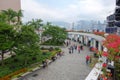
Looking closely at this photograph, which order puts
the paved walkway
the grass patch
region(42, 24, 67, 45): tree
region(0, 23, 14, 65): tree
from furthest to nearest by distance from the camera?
1. region(42, 24, 67, 45): tree
2. region(0, 23, 14, 65): tree
3. the grass patch
4. the paved walkway

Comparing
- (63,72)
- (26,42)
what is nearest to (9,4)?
(26,42)

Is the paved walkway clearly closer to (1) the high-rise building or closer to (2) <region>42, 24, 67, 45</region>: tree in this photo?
(1) the high-rise building

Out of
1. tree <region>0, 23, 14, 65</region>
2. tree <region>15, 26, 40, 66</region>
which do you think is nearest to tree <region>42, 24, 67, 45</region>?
tree <region>15, 26, 40, 66</region>

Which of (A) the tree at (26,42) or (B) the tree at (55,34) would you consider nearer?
(A) the tree at (26,42)

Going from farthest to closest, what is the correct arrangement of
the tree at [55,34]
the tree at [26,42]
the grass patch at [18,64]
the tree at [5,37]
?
1. the tree at [55,34]
2. the tree at [26,42]
3. the tree at [5,37]
4. the grass patch at [18,64]

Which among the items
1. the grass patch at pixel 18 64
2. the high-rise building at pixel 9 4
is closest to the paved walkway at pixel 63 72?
the grass patch at pixel 18 64

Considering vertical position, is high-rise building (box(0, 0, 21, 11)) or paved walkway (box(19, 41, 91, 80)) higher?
high-rise building (box(0, 0, 21, 11))

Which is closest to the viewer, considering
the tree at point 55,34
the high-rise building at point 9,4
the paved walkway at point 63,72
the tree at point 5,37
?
the paved walkway at point 63,72

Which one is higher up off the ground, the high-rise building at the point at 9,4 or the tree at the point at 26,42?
the high-rise building at the point at 9,4

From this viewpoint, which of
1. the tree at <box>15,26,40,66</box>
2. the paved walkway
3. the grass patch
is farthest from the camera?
the tree at <box>15,26,40,66</box>

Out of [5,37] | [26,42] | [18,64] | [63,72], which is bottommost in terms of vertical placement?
[63,72]

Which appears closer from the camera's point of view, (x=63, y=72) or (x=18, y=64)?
(x=63, y=72)

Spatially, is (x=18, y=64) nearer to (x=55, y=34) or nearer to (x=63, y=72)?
(x=63, y=72)

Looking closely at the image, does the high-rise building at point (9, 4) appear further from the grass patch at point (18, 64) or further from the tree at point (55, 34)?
the grass patch at point (18, 64)
